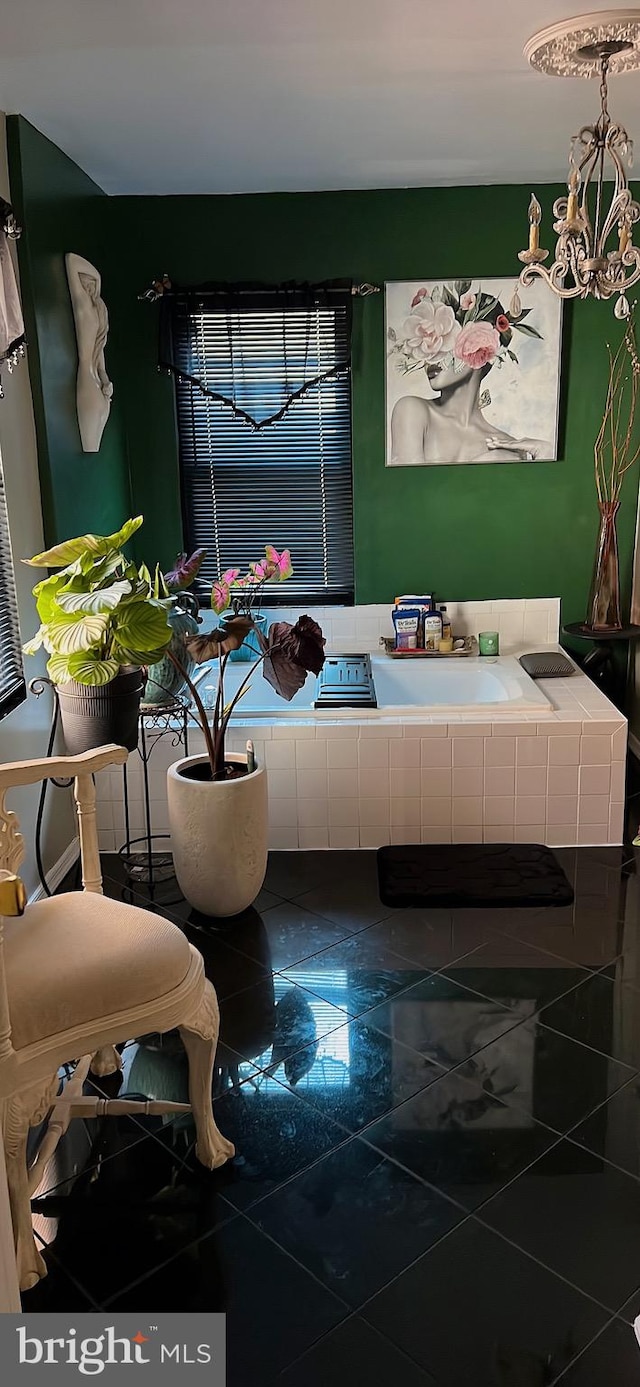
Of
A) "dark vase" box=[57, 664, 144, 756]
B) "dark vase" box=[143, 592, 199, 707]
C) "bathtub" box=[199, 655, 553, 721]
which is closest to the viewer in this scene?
"dark vase" box=[57, 664, 144, 756]

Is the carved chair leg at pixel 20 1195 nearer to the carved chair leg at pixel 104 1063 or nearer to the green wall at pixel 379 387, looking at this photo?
the carved chair leg at pixel 104 1063

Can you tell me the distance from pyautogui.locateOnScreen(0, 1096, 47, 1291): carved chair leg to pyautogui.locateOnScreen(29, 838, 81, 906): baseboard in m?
1.39

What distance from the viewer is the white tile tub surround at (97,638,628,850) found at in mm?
3570

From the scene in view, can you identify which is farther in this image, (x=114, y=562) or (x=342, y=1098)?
(x=114, y=562)

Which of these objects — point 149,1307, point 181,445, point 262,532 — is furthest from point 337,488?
point 149,1307

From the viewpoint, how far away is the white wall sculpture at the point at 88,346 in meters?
3.55

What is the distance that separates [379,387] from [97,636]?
2267 mm

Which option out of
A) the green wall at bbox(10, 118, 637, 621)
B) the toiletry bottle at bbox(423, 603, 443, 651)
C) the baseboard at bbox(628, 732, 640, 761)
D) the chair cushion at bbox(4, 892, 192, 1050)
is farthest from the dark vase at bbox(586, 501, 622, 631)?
the chair cushion at bbox(4, 892, 192, 1050)

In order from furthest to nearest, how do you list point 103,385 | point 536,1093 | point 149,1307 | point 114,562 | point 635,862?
point 103,385
point 635,862
point 114,562
point 536,1093
point 149,1307

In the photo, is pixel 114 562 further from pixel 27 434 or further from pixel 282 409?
pixel 282 409

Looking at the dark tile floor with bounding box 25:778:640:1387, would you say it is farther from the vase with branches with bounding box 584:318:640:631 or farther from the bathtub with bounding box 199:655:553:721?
the vase with branches with bounding box 584:318:640:631

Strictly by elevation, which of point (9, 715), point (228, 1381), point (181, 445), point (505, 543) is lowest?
point (228, 1381)

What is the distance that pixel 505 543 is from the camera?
4.52m

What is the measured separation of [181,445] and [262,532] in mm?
498
